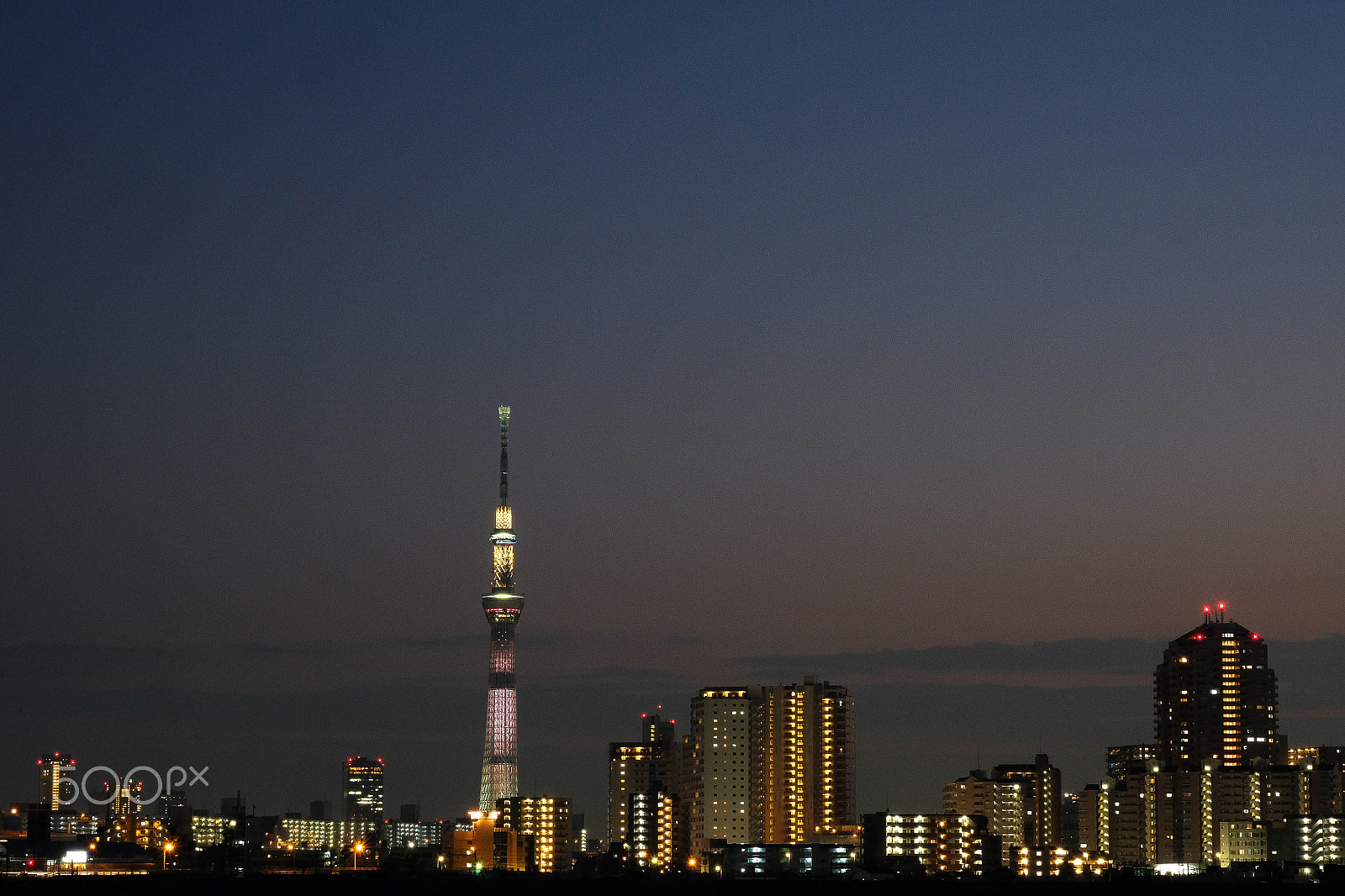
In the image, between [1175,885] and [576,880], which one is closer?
[576,880]

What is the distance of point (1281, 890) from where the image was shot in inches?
4112

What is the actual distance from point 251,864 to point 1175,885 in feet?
242

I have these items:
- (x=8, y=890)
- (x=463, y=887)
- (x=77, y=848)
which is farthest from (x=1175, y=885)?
(x=77, y=848)

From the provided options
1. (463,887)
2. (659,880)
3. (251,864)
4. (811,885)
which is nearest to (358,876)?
(463,887)

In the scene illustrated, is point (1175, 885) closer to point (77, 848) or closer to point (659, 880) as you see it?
point (659, 880)

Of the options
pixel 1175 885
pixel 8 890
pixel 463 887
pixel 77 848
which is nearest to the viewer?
pixel 8 890

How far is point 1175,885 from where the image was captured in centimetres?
11806

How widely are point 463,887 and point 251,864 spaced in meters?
57.0

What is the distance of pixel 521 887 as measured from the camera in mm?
102812

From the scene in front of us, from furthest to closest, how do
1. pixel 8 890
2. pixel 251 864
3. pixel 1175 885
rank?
pixel 251 864 → pixel 1175 885 → pixel 8 890

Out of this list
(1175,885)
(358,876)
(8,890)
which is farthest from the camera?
(1175,885)

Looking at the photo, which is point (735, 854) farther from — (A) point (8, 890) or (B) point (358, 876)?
(A) point (8, 890)

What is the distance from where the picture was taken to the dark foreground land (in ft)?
323

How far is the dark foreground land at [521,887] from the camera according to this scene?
323 feet
